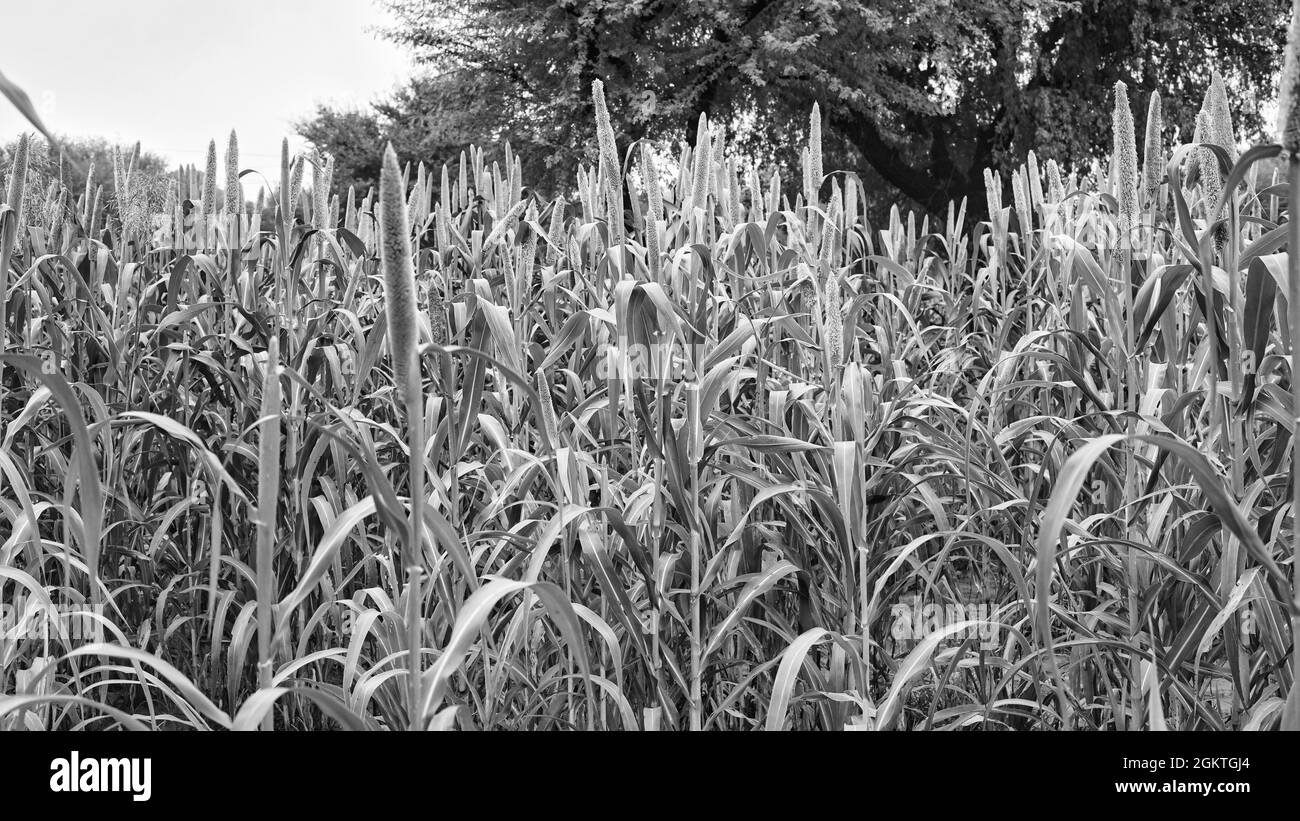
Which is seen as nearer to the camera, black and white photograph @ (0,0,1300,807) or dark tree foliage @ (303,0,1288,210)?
black and white photograph @ (0,0,1300,807)

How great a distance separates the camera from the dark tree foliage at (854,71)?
1582 centimetres

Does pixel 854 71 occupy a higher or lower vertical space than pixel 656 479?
higher

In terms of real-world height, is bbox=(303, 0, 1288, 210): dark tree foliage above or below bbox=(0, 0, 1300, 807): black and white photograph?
above

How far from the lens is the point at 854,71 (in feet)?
54.2

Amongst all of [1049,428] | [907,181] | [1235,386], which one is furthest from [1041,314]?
[907,181]

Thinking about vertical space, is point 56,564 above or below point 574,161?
below

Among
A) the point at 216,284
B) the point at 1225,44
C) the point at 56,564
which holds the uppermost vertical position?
the point at 1225,44

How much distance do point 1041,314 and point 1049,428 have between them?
1.05 m

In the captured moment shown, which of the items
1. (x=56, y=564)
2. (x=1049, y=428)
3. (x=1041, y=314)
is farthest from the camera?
(x=1041, y=314)

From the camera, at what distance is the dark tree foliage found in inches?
623

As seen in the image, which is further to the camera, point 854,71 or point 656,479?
point 854,71
